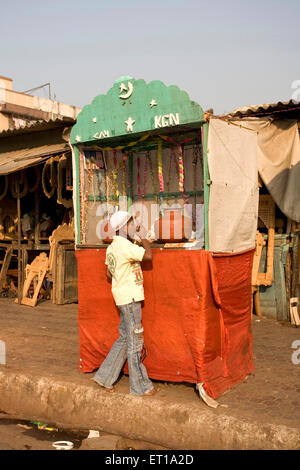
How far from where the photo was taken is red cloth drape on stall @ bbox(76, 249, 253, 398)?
15.4 feet

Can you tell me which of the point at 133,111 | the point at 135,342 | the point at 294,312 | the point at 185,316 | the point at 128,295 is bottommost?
the point at 294,312

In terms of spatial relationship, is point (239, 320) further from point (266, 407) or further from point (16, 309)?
point (16, 309)

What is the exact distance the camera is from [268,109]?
303 inches

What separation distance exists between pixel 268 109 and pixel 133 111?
327cm

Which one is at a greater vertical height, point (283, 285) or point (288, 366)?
point (283, 285)

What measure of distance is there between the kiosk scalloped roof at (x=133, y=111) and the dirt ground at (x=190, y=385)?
2539mm

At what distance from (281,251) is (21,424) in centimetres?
503

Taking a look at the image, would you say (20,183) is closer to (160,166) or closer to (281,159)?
(160,166)

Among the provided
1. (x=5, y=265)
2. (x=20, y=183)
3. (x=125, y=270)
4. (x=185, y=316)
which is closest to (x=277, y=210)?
(x=185, y=316)

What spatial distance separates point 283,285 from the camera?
327 inches

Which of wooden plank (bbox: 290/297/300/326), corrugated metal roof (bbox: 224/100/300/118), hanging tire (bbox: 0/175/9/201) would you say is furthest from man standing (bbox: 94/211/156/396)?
hanging tire (bbox: 0/175/9/201)

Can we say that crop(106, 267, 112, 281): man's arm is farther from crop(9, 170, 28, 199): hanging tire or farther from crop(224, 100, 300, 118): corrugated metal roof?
crop(9, 170, 28, 199): hanging tire

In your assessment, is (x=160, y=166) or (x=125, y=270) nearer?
(x=125, y=270)
